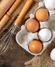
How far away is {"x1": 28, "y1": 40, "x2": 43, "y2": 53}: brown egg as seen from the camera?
3.97 ft

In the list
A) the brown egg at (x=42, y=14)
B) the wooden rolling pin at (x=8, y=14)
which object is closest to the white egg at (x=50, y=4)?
the brown egg at (x=42, y=14)

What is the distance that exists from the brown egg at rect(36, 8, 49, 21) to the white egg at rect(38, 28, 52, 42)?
41 millimetres

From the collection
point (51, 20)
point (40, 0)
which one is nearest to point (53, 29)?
point (51, 20)

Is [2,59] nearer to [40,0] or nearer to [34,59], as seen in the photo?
[34,59]

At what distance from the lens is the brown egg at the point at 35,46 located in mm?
1210

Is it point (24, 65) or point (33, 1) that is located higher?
point (33, 1)

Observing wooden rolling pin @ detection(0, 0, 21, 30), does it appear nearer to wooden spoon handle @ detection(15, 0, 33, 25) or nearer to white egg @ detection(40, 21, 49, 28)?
wooden spoon handle @ detection(15, 0, 33, 25)

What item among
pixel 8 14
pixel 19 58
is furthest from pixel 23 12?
pixel 19 58

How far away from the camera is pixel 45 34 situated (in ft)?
3.94

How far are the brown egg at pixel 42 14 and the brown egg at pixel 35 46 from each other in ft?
0.28

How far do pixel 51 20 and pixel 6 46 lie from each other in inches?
7.8

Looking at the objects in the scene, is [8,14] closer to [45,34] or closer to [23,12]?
[23,12]

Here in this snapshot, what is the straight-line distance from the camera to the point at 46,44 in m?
1.23

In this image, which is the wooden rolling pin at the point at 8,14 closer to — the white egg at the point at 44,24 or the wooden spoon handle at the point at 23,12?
the wooden spoon handle at the point at 23,12
